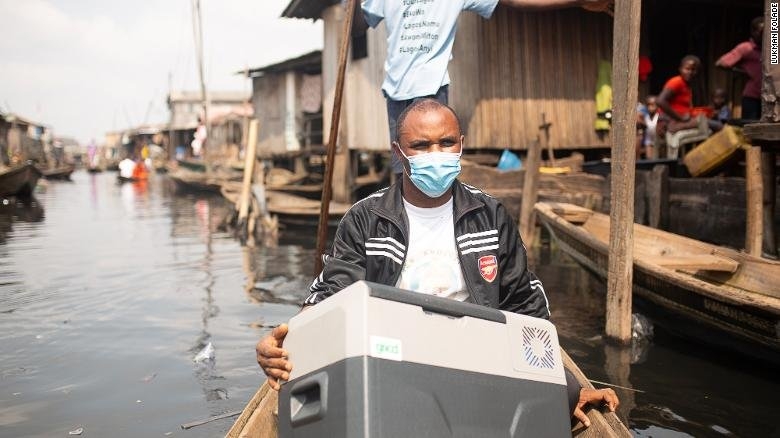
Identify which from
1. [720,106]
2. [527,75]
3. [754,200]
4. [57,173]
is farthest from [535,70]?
[57,173]

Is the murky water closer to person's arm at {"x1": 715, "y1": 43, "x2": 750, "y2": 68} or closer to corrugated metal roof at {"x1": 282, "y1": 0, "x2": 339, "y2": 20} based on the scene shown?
person's arm at {"x1": 715, "y1": 43, "x2": 750, "y2": 68}

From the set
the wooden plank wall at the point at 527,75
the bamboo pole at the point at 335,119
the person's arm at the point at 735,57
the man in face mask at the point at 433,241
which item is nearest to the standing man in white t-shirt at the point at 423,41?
the bamboo pole at the point at 335,119

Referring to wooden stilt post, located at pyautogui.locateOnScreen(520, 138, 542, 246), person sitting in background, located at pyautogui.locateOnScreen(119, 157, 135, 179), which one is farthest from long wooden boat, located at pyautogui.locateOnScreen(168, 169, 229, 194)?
wooden stilt post, located at pyautogui.locateOnScreen(520, 138, 542, 246)

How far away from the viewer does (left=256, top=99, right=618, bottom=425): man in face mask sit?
95.3 inches

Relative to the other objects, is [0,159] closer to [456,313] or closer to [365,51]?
[365,51]

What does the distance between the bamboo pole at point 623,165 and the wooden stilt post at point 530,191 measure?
354cm

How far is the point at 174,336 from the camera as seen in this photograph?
5.32 m

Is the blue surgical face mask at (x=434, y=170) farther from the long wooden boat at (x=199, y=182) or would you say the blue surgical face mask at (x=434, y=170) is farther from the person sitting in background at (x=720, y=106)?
the long wooden boat at (x=199, y=182)

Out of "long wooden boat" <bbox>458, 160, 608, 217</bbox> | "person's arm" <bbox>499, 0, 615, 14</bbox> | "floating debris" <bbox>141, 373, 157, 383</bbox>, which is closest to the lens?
"person's arm" <bbox>499, 0, 615, 14</bbox>

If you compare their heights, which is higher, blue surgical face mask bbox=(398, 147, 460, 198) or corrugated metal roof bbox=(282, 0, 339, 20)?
corrugated metal roof bbox=(282, 0, 339, 20)

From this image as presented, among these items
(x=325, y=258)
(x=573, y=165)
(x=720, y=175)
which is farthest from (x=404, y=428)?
(x=573, y=165)

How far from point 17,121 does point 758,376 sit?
38406mm

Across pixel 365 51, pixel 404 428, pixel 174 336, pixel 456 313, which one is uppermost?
pixel 365 51

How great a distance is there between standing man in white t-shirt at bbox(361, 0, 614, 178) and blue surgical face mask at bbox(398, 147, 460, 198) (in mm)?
1656
